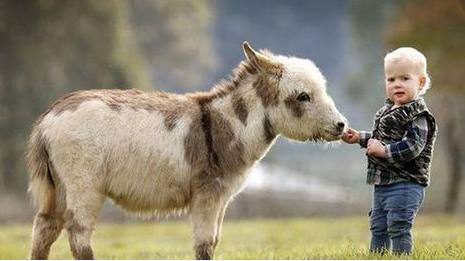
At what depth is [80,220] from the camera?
27.2 feet

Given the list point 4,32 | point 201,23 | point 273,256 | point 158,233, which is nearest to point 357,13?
point 201,23

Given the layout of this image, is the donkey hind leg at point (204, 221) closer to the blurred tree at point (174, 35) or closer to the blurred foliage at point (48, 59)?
the blurred foliage at point (48, 59)

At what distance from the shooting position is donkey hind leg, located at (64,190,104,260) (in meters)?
8.27

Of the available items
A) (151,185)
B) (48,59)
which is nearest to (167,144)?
(151,185)

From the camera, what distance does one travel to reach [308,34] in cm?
8006

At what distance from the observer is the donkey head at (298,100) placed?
8.58m

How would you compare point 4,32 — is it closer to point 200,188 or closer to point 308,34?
point 200,188

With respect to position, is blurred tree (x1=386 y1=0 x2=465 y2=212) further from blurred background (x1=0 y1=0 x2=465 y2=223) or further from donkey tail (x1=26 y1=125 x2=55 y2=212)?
donkey tail (x1=26 y1=125 x2=55 y2=212)

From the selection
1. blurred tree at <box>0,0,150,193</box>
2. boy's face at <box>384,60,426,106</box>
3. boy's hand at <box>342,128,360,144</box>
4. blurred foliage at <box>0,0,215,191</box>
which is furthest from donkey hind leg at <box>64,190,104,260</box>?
blurred tree at <box>0,0,150,193</box>

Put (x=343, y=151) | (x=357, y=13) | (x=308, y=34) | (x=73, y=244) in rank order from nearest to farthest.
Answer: (x=73, y=244) → (x=357, y=13) → (x=343, y=151) → (x=308, y=34)

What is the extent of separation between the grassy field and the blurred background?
4347mm

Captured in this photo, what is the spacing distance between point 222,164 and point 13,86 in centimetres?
2651

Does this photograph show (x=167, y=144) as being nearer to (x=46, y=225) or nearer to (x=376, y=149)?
(x=46, y=225)

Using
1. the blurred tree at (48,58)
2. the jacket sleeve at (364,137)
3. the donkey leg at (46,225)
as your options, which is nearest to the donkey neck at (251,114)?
the jacket sleeve at (364,137)
